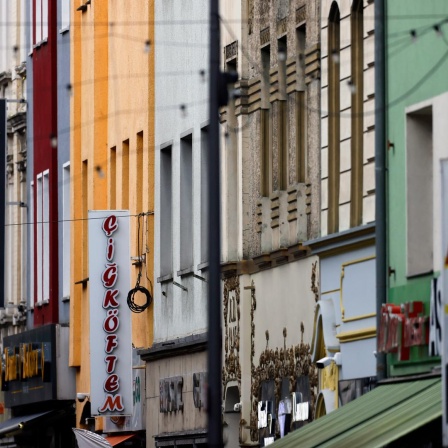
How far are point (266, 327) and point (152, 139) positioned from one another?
794cm

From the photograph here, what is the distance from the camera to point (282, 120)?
2934 centimetres

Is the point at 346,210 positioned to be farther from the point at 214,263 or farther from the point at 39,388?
the point at 39,388

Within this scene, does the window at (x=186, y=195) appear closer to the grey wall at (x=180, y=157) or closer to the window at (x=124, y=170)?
the grey wall at (x=180, y=157)

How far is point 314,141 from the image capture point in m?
27.3

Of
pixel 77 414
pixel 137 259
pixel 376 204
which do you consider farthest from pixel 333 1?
pixel 77 414

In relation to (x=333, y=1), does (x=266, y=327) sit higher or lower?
lower

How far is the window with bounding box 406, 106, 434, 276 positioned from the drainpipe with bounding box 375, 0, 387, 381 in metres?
0.67

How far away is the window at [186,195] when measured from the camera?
3472 cm

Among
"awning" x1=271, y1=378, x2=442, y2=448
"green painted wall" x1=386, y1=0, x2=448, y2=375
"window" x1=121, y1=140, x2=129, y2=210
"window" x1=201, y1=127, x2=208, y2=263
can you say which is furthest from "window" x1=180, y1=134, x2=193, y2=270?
"green painted wall" x1=386, y1=0, x2=448, y2=375

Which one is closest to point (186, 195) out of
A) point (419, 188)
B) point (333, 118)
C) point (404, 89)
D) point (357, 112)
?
point (333, 118)

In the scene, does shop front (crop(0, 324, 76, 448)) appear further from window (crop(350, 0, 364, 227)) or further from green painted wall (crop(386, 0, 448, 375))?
green painted wall (crop(386, 0, 448, 375))

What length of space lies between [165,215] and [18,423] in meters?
9.95

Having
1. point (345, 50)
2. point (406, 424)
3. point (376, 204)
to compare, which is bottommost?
point (406, 424)

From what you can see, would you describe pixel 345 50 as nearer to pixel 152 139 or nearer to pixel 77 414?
pixel 152 139
